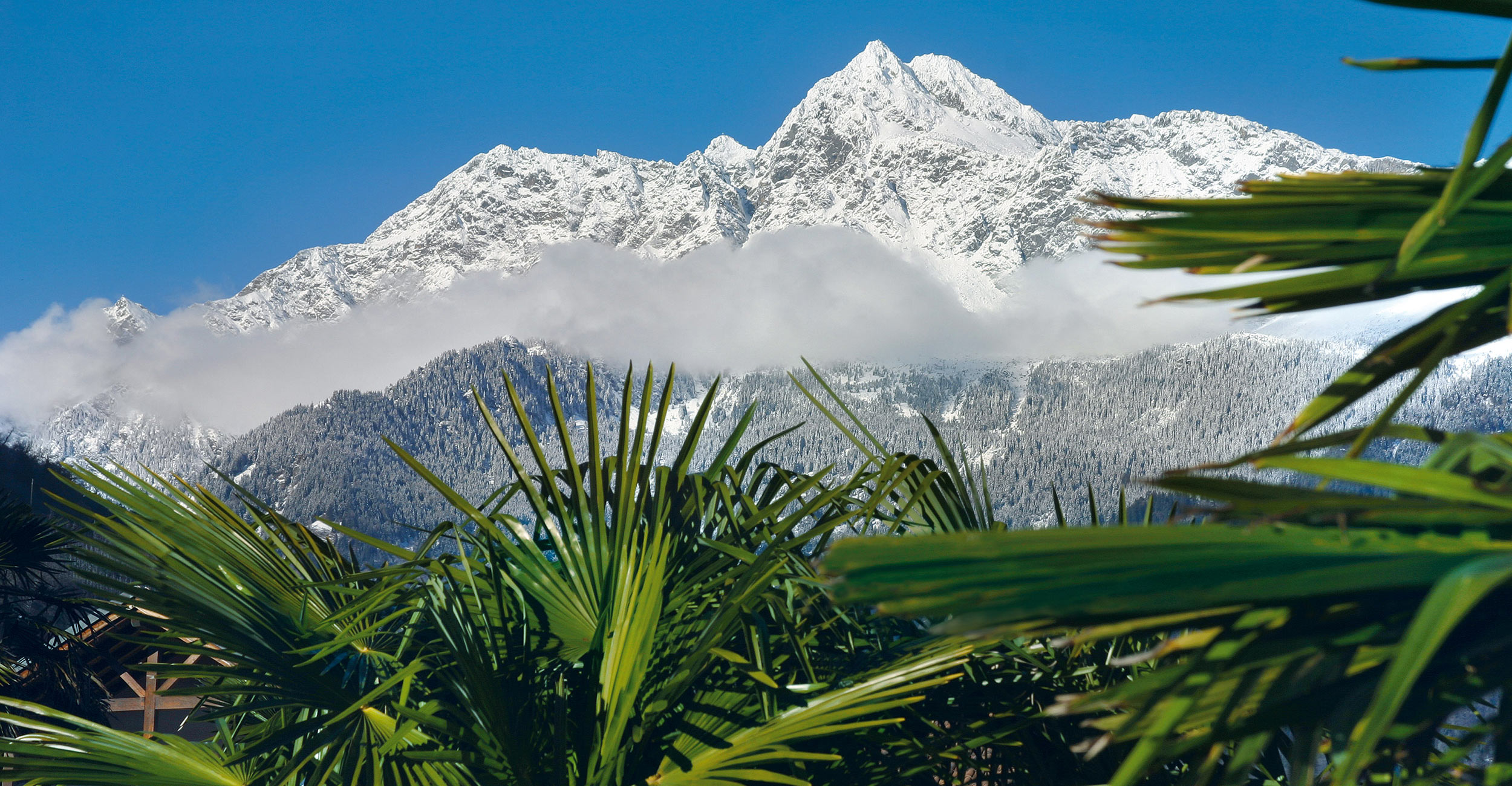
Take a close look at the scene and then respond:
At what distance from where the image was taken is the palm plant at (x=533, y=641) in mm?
1926

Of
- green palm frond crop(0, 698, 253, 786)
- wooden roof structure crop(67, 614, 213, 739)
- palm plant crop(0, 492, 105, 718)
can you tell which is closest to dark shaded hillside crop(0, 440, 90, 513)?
wooden roof structure crop(67, 614, 213, 739)

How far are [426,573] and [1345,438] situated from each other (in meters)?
2.03

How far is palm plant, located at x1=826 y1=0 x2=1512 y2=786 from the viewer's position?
24.0 inches

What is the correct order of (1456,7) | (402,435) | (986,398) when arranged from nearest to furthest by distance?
(1456,7) < (402,435) < (986,398)

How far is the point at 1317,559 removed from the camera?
2.02ft

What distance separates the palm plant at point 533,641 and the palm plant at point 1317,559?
3.50 feet

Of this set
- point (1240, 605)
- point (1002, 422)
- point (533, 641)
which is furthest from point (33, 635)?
point (1002, 422)

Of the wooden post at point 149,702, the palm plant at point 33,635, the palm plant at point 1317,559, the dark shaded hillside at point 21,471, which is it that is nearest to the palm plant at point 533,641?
the palm plant at point 1317,559

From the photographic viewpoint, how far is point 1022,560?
617 millimetres

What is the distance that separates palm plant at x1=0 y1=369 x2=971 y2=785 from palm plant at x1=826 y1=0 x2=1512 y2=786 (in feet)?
3.50

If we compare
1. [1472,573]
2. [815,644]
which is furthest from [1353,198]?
[815,644]

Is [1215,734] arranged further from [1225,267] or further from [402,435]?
[402,435]

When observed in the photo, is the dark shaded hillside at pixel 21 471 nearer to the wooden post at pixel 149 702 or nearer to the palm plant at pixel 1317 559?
the wooden post at pixel 149 702

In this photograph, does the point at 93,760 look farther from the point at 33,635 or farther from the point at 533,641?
the point at 33,635
